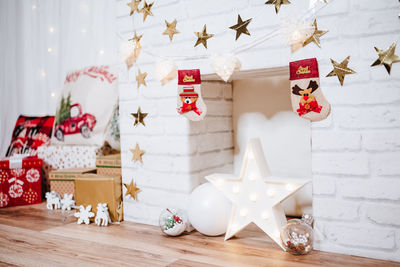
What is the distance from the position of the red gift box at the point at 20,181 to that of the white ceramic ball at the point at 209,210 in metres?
1.18

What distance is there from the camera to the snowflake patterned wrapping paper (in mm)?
2143

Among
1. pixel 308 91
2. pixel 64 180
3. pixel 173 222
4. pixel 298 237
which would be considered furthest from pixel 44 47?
pixel 298 237

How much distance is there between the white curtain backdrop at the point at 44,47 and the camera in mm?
2418

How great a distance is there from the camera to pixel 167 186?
61.0 inches

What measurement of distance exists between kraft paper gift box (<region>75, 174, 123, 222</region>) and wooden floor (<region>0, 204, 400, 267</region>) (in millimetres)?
79

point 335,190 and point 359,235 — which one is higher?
point 335,190

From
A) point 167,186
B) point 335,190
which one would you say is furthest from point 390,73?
point 167,186

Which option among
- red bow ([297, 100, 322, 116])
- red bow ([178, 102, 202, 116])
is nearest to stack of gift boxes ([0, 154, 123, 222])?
red bow ([178, 102, 202, 116])

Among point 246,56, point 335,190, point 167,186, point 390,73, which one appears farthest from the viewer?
point 167,186

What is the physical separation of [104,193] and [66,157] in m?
0.71

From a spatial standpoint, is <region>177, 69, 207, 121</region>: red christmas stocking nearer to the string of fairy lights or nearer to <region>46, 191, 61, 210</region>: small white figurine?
the string of fairy lights

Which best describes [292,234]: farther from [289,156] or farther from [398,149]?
[289,156]

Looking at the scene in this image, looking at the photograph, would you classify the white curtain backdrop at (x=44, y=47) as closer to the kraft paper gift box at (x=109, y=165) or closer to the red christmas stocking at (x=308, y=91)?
the kraft paper gift box at (x=109, y=165)

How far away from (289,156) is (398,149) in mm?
593
